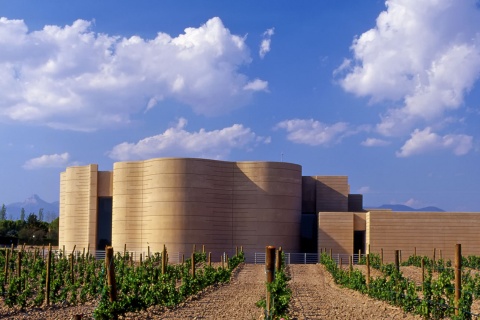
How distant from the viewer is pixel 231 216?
4200 centimetres

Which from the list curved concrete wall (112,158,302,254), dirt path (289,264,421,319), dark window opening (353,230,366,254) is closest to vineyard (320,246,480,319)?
dirt path (289,264,421,319)

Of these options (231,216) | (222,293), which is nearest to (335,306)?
(222,293)

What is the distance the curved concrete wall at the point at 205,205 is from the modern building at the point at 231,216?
2.6 inches

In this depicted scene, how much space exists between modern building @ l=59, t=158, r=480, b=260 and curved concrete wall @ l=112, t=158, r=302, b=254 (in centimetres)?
6

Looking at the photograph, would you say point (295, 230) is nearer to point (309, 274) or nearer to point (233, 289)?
point (309, 274)

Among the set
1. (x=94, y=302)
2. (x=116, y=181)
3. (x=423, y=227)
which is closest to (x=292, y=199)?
(x=423, y=227)

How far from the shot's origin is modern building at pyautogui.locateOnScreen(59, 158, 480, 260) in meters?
40.5

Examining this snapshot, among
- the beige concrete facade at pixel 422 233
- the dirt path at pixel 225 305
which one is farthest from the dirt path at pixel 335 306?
the beige concrete facade at pixel 422 233

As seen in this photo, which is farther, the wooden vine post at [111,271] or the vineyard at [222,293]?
the vineyard at [222,293]

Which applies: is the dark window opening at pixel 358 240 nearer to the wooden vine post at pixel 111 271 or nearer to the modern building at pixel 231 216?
the modern building at pixel 231 216

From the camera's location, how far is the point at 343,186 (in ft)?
151

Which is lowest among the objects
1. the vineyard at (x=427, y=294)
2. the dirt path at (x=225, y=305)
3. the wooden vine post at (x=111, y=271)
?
the dirt path at (x=225, y=305)

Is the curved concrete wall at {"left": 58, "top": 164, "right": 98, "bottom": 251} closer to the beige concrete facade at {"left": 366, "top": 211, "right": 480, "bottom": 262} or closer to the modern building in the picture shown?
the modern building

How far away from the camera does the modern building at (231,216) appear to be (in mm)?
40469
